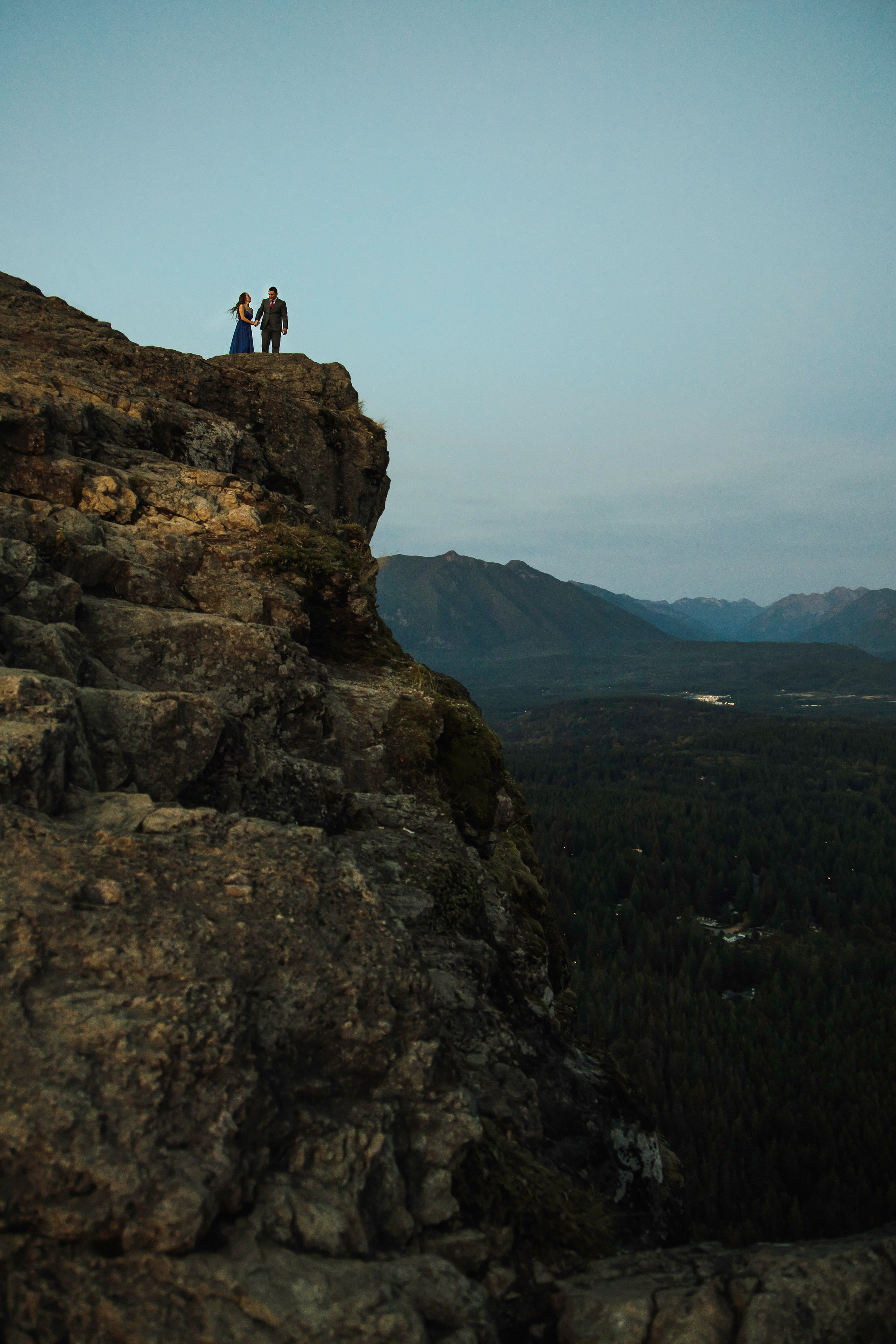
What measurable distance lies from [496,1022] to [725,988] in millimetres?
81948

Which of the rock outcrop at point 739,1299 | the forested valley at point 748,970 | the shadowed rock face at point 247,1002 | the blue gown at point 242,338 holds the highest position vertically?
the blue gown at point 242,338

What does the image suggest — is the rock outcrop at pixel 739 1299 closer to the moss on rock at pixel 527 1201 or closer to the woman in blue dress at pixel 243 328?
the moss on rock at pixel 527 1201

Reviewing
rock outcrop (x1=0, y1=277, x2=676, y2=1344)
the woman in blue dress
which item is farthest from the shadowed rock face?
the woman in blue dress

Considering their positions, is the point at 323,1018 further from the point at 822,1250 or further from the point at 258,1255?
the point at 822,1250

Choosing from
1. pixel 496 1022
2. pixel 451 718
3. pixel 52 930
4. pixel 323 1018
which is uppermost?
pixel 451 718

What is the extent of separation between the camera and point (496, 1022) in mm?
7227

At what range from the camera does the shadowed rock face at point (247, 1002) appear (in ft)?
13.4

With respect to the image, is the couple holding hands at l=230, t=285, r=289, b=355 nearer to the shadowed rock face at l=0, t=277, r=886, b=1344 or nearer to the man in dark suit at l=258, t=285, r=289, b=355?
the man in dark suit at l=258, t=285, r=289, b=355

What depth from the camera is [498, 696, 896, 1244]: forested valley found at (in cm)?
4431

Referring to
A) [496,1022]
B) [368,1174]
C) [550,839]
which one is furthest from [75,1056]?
[550,839]

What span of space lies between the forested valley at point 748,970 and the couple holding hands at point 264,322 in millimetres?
19743

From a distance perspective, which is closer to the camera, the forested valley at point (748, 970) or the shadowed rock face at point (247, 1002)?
the shadowed rock face at point (247, 1002)

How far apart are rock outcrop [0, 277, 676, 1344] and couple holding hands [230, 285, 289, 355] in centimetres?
1135

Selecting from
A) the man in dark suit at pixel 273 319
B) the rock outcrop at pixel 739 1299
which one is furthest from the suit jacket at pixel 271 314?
the rock outcrop at pixel 739 1299
